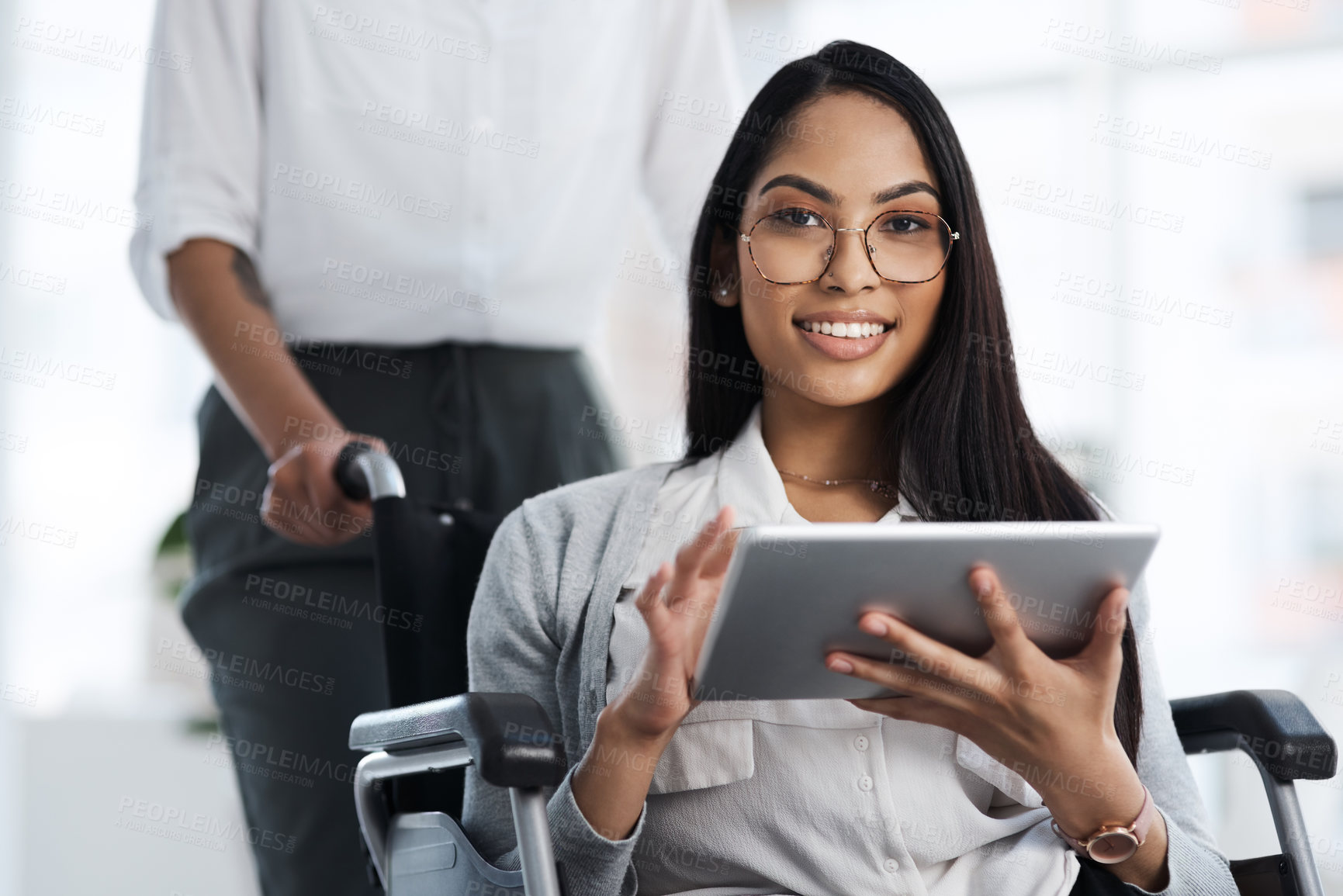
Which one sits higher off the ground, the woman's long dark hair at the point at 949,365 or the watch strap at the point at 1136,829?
the woman's long dark hair at the point at 949,365

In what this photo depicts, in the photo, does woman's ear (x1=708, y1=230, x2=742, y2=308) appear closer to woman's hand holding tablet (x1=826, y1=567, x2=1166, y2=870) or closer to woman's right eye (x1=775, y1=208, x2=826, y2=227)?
woman's right eye (x1=775, y1=208, x2=826, y2=227)

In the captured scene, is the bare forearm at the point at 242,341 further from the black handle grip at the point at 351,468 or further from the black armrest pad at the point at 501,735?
the black armrest pad at the point at 501,735

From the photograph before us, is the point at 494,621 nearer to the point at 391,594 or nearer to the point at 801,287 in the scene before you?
the point at 391,594

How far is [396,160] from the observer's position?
1.46 m

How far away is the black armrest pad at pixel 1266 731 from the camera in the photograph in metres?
1.05

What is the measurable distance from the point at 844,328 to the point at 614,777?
45 cm

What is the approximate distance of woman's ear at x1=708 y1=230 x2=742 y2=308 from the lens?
1.27 meters

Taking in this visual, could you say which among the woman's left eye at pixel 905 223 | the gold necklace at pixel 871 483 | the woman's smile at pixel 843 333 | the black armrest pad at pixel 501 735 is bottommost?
the black armrest pad at pixel 501 735

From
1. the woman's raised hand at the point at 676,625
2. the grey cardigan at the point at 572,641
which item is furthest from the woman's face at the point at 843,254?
the woman's raised hand at the point at 676,625

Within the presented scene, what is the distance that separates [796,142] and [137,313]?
7.62ft

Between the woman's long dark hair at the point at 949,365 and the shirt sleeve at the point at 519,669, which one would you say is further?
the woman's long dark hair at the point at 949,365

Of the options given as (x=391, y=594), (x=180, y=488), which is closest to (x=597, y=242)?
(x=391, y=594)

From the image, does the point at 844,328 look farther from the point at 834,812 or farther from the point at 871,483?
the point at 834,812

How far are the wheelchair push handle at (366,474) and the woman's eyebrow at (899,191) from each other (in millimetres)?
516
